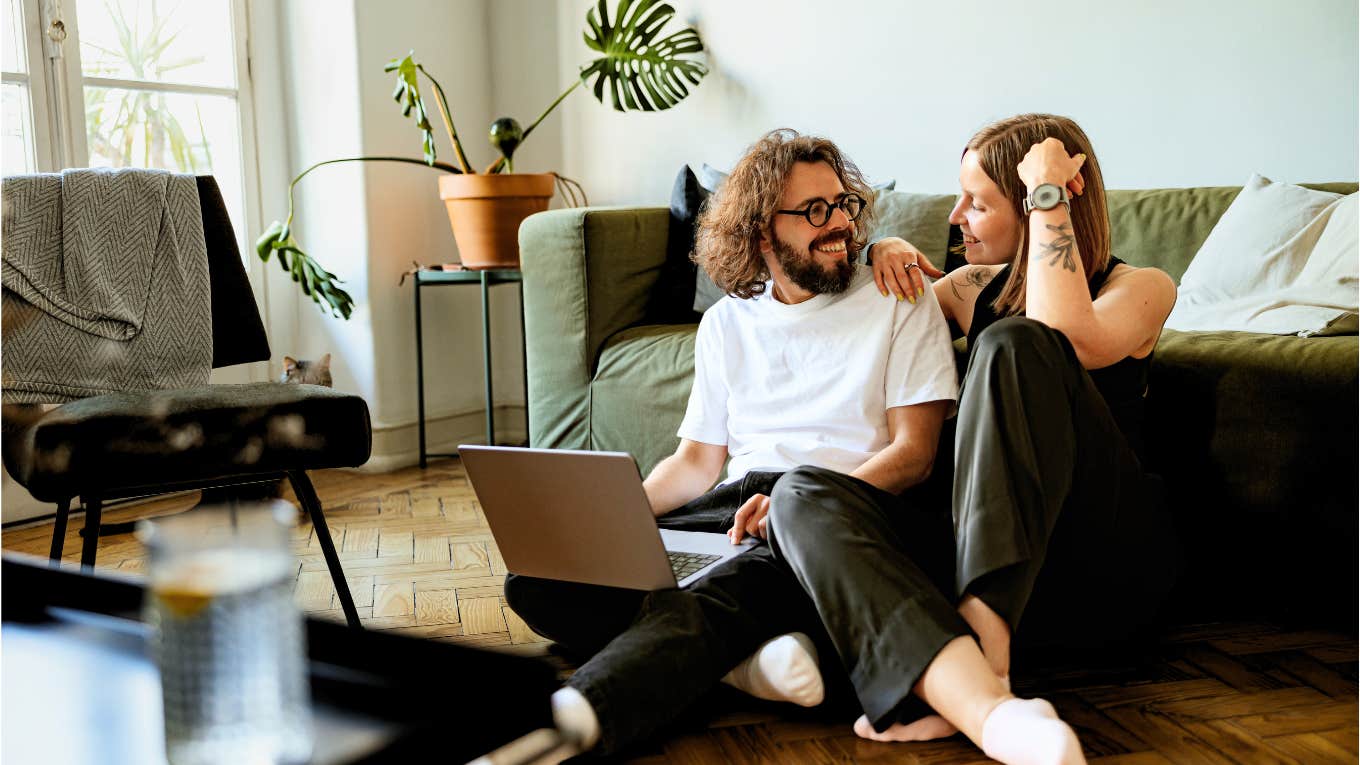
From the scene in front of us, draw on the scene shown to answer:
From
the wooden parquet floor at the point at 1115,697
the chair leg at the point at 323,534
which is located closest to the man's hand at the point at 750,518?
the wooden parquet floor at the point at 1115,697

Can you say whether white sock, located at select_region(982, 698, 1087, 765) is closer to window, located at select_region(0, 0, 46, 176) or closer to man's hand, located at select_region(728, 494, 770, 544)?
man's hand, located at select_region(728, 494, 770, 544)

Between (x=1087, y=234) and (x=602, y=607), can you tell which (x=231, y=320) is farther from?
(x=1087, y=234)

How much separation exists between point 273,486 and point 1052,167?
2050 millimetres

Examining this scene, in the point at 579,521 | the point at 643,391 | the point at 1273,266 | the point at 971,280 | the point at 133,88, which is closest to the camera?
the point at 579,521

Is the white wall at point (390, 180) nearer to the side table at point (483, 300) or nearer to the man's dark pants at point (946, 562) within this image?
the side table at point (483, 300)

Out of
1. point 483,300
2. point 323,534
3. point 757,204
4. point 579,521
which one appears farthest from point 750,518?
point 483,300

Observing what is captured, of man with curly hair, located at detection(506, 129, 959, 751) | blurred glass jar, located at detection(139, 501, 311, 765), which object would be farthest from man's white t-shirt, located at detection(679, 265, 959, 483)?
blurred glass jar, located at detection(139, 501, 311, 765)

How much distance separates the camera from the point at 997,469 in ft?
4.72

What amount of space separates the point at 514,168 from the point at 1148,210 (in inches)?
86.9

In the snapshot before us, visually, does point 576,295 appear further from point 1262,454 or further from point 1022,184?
point 1262,454

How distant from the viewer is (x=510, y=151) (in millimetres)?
3490

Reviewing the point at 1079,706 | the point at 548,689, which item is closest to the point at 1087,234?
the point at 1079,706

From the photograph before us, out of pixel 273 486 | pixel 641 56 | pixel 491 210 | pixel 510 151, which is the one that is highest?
pixel 641 56

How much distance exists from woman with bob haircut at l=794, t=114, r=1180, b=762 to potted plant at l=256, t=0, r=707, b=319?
70.0 inches
